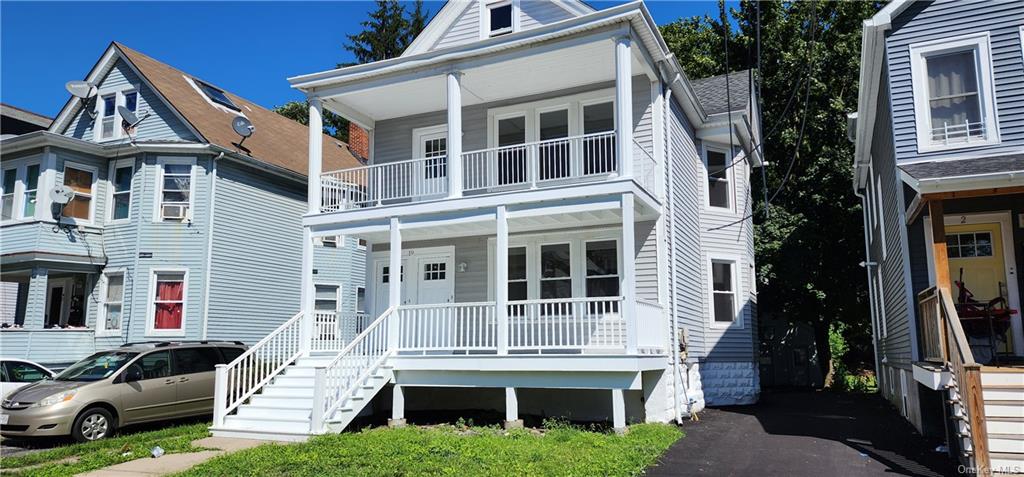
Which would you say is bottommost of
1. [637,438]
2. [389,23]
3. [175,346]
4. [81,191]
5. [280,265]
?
[637,438]

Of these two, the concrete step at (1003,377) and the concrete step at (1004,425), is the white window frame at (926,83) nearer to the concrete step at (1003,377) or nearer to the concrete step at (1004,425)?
the concrete step at (1003,377)

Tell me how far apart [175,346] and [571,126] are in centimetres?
885

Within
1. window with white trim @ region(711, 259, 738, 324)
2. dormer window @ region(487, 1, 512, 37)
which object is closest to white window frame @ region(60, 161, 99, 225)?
dormer window @ region(487, 1, 512, 37)

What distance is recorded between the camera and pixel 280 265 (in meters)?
21.0

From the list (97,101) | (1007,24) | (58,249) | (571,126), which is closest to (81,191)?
(58,249)

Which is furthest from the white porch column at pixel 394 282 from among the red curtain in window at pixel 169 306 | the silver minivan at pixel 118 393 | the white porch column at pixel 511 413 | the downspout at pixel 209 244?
the red curtain in window at pixel 169 306

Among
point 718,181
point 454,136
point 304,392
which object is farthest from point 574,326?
point 718,181

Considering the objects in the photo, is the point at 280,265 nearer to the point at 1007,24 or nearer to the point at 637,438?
the point at 637,438

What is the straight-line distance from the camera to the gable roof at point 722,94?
1770 cm

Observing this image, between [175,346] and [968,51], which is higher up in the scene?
[968,51]

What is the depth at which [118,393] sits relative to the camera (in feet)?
39.2

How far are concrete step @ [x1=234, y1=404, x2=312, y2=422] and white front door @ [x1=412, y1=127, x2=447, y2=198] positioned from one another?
213 inches

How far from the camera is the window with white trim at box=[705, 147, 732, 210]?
17703mm

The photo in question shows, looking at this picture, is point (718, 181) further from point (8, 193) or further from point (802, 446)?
point (8, 193)
